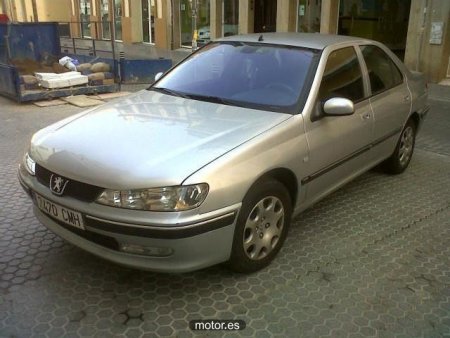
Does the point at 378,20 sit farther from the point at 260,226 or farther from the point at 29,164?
the point at 29,164

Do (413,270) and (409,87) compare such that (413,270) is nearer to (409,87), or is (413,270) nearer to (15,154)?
(409,87)

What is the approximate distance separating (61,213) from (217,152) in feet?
3.32

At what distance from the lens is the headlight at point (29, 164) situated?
3085 mm

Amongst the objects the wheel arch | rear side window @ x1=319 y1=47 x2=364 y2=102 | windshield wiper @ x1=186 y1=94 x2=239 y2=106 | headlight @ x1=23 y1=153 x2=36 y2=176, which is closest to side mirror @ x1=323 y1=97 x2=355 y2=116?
rear side window @ x1=319 y1=47 x2=364 y2=102

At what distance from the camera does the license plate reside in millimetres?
2734

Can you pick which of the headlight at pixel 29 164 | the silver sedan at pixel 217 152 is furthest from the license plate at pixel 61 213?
the headlight at pixel 29 164

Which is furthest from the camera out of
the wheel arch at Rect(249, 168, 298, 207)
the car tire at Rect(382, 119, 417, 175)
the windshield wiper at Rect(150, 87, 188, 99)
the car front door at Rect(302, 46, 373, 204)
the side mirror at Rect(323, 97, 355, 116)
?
the car tire at Rect(382, 119, 417, 175)

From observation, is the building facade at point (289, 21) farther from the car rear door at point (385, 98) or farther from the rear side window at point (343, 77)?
the rear side window at point (343, 77)

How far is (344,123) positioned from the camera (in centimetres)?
375

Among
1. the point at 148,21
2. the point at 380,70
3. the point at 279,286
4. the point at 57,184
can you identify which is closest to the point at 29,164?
the point at 57,184

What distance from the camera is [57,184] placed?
9.24 ft

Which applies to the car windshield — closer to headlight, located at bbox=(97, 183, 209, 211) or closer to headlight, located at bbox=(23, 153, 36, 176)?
headlight, located at bbox=(97, 183, 209, 211)

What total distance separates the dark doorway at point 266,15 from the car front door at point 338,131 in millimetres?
11948

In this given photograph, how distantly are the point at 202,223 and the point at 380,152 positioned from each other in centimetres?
256
